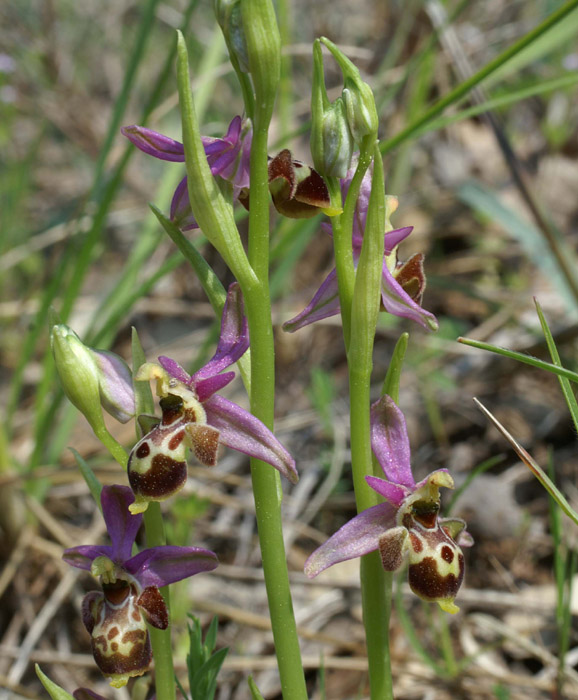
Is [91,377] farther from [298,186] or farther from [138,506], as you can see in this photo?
[298,186]

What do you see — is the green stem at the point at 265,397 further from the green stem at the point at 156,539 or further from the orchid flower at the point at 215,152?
the green stem at the point at 156,539

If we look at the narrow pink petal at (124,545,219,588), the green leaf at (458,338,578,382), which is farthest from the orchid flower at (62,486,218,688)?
the green leaf at (458,338,578,382)

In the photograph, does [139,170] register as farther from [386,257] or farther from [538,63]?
[386,257]

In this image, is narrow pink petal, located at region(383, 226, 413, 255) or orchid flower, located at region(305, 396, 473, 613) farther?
narrow pink petal, located at region(383, 226, 413, 255)

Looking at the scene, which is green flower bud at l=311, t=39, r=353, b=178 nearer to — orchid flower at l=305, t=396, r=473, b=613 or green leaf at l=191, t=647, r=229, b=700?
orchid flower at l=305, t=396, r=473, b=613

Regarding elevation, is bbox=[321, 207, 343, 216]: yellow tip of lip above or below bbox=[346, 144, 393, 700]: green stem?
above

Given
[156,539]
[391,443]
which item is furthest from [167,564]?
[391,443]

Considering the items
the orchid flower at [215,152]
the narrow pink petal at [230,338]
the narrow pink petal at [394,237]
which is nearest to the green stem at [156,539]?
the narrow pink petal at [230,338]
